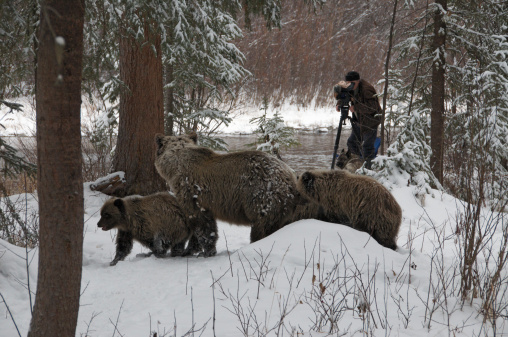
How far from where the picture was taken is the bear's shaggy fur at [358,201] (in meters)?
4.84

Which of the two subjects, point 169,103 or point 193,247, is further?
point 169,103

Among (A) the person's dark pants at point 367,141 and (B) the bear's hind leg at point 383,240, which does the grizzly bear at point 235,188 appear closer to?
(B) the bear's hind leg at point 383,240

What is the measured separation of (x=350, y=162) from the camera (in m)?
8.88

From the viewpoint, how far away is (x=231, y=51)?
1079cm

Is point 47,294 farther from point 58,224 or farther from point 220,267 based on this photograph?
point 220,267

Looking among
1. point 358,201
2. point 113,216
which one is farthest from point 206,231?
point 358,201

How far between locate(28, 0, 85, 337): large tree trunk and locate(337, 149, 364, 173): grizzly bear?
6.66m

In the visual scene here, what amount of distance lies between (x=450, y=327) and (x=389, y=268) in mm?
1050

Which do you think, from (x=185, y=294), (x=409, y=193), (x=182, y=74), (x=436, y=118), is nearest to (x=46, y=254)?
(x=185, y=294)

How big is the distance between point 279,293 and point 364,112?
597 cm

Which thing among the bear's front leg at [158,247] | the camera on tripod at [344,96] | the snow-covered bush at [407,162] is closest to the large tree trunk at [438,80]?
the snow-covered bush at [407,162]

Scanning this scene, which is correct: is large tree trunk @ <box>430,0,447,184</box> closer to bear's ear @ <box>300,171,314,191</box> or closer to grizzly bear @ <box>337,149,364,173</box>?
grizzly bear @ <box>337,149,364,173</box>

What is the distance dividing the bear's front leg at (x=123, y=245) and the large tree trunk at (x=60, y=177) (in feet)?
9.02

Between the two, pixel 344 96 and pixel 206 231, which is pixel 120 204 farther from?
pixel 344 96
